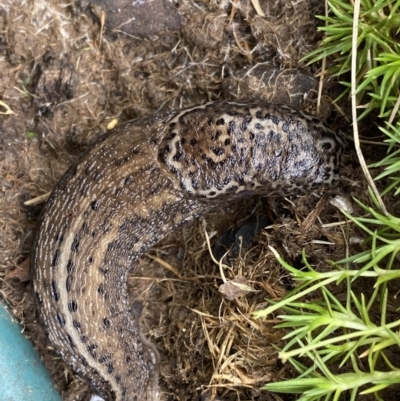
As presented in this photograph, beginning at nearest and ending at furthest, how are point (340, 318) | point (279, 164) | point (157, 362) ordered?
1. point (340, 318)
2. point (279, 164)
3. point (157, 362)

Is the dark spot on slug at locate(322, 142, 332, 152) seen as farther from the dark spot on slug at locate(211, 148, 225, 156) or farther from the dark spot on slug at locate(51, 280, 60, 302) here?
the dark spot on slug at locate(51, 280, 60, 302)

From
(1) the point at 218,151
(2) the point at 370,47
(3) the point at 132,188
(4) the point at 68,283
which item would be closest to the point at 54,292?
(4) the point at 68,283

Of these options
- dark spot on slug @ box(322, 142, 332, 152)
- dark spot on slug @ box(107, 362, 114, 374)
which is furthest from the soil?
dark spot on slug @ box(107, 362, 114, 374)

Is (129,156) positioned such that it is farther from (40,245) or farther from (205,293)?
(205,293)

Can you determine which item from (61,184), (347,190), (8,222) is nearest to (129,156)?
(61,184)

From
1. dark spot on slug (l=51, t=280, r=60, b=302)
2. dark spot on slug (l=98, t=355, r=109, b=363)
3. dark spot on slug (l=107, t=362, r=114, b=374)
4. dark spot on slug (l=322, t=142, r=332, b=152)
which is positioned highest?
dark spot on slug (l=51, t=280, r=60, b=302)

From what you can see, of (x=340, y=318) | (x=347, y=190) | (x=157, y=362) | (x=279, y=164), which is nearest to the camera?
(x=340, y=318)
